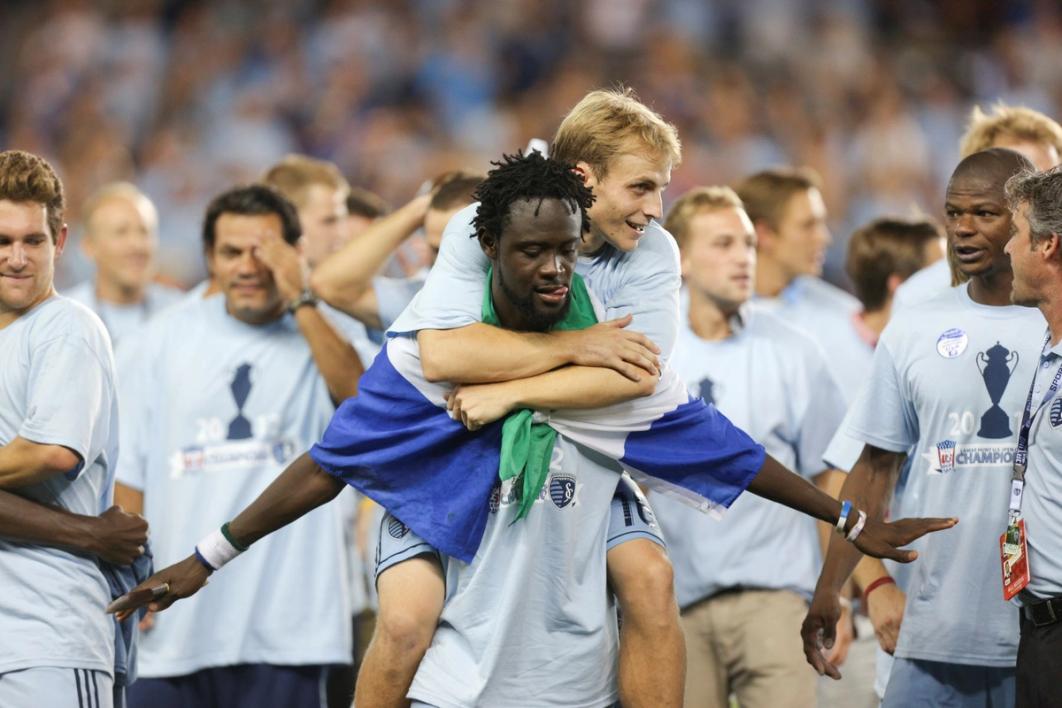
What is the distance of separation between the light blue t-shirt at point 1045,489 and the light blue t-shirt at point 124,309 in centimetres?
515

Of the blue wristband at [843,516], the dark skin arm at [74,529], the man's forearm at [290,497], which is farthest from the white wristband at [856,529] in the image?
the dark skin arm at [74,529]

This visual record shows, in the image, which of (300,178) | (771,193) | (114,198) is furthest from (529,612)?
(114,198)

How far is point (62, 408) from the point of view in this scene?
4672mm

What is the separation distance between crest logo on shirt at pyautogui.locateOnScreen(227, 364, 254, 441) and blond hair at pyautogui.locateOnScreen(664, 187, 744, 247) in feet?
5.87

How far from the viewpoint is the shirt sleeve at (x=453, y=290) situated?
173 inches

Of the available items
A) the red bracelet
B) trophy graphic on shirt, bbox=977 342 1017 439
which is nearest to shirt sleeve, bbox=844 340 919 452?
trophy graphic on shirt, bbox=977 342 1017 439

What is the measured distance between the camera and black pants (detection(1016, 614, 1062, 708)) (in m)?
4.41

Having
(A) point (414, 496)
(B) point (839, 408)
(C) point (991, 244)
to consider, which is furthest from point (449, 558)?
(B) point (839, 408)

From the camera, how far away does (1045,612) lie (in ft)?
14.7

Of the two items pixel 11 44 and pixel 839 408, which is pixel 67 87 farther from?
pixel 839 408

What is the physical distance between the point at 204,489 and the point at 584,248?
80.9 inches

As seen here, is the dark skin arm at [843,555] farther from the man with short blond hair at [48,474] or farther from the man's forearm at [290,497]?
the man with short blond hair at [48,474]

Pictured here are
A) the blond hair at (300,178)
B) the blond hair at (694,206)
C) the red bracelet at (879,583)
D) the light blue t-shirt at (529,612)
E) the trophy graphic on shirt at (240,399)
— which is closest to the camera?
the light blue t-shirt at (529,612)

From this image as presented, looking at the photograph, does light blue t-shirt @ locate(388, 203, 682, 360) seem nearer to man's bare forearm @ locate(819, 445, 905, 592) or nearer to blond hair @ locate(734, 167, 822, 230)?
man's bare forearm @ locate(819, 445, 905, 592)
